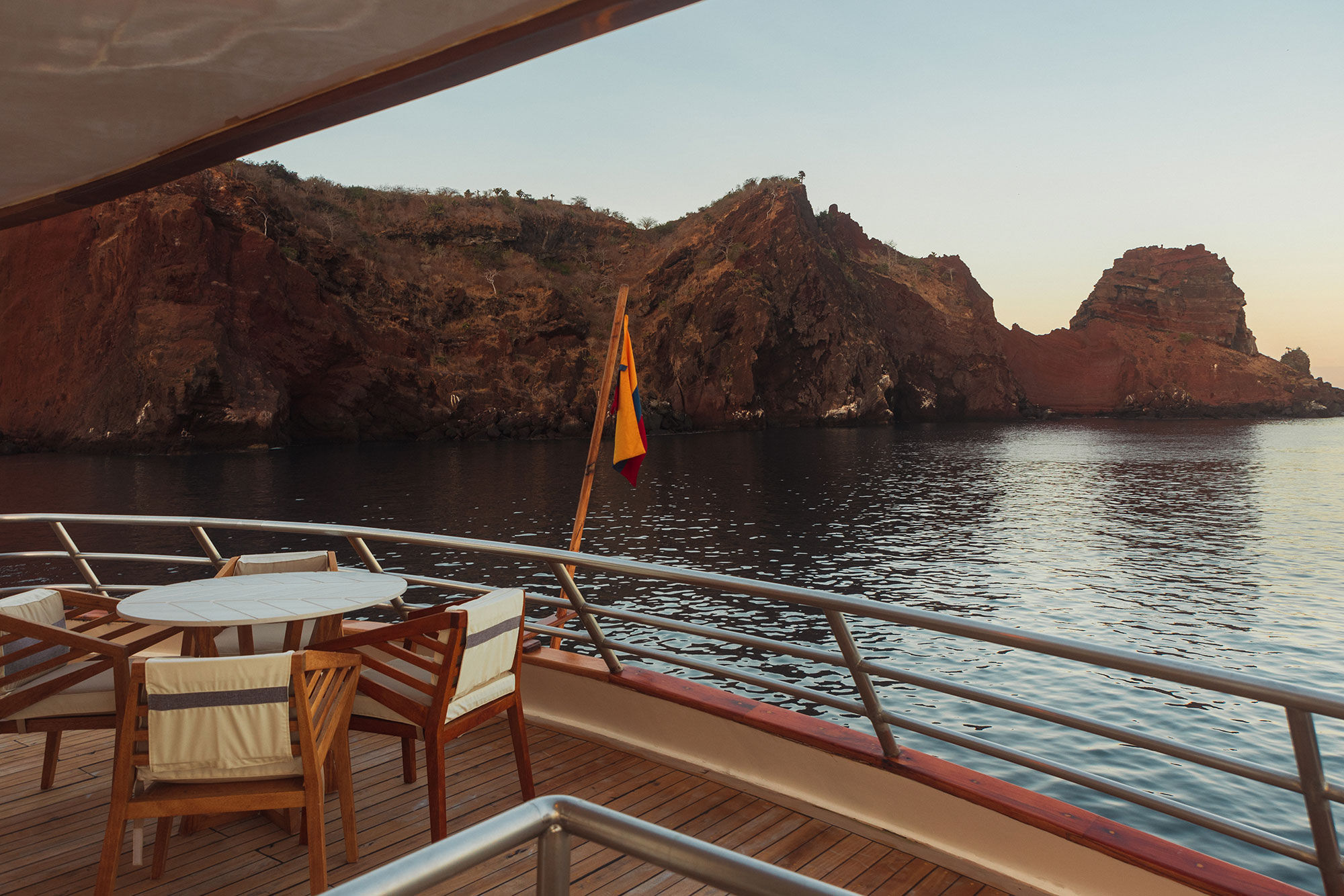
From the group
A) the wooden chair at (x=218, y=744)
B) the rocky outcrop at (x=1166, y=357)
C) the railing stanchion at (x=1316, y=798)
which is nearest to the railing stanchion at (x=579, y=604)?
the wooden chair at (x=218, y=744)

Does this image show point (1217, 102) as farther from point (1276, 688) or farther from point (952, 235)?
point (1276, 688)

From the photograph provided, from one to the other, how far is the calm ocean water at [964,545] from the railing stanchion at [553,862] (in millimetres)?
7226

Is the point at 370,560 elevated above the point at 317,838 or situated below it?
above

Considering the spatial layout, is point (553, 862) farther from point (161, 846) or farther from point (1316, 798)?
point (161, 846)

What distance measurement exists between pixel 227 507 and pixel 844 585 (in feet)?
57.3

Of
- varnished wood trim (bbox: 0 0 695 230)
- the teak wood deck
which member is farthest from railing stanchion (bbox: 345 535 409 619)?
varnished wood trim (bbox: 0 0 695 230)

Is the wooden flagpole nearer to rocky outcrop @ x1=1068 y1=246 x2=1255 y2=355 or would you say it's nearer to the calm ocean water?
the calm ocean water

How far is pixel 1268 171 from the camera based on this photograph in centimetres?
5153

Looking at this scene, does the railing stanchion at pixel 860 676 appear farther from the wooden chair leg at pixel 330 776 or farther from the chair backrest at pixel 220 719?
the wooden chair leg at pixel 330 776

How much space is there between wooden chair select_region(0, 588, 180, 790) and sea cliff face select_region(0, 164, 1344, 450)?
4285 cm

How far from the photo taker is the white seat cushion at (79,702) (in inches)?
113

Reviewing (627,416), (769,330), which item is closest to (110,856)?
(627,416)

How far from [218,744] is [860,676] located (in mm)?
1898

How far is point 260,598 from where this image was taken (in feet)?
10.2
